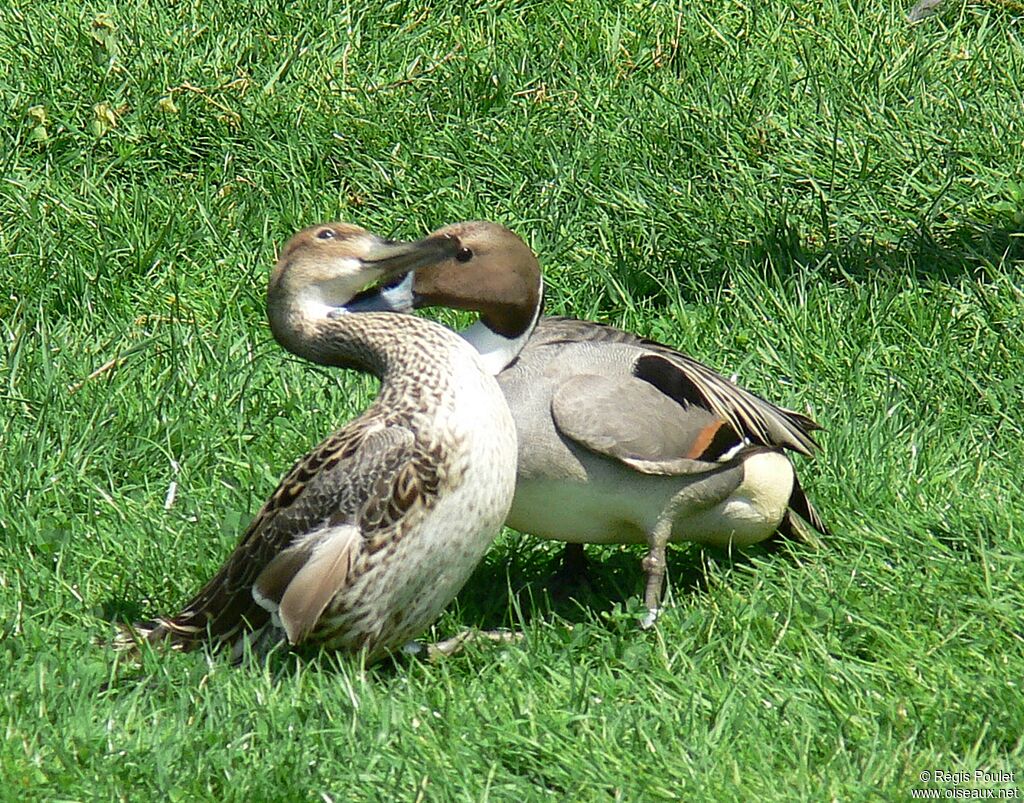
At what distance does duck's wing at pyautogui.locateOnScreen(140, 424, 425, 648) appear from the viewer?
3.80 metres

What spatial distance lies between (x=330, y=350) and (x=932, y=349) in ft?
7.24

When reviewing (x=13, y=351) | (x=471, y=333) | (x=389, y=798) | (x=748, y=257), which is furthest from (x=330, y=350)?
(x=748, y=257)

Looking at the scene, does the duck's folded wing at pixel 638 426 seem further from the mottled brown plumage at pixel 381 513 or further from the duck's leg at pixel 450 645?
the duck's leg at pixel 450 645

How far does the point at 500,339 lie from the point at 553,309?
150cm

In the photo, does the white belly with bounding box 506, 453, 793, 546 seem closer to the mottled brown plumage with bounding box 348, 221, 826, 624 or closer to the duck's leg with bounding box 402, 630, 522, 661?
the mottled brown plumage with bounding box 348, 221, 826, 624

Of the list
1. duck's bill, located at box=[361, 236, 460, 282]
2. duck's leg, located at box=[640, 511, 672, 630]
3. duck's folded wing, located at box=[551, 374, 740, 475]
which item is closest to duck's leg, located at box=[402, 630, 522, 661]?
duck's leg, located at box=[640, 511, 672, 630]

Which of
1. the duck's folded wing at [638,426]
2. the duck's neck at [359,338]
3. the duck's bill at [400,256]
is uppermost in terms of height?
the duck's bill at [400,256]

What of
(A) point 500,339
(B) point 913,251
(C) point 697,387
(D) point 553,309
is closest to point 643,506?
(C) point 697,387

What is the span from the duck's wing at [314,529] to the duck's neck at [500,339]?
503 millimetres

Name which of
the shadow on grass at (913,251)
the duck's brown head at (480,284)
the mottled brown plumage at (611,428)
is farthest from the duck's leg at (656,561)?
the shadow on grass at (913,251)

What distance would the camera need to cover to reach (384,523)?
12.5ft

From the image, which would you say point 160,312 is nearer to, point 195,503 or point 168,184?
point 168,184

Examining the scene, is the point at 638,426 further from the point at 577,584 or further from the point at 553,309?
the point at 553,309

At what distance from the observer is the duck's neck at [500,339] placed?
14.1 feet
